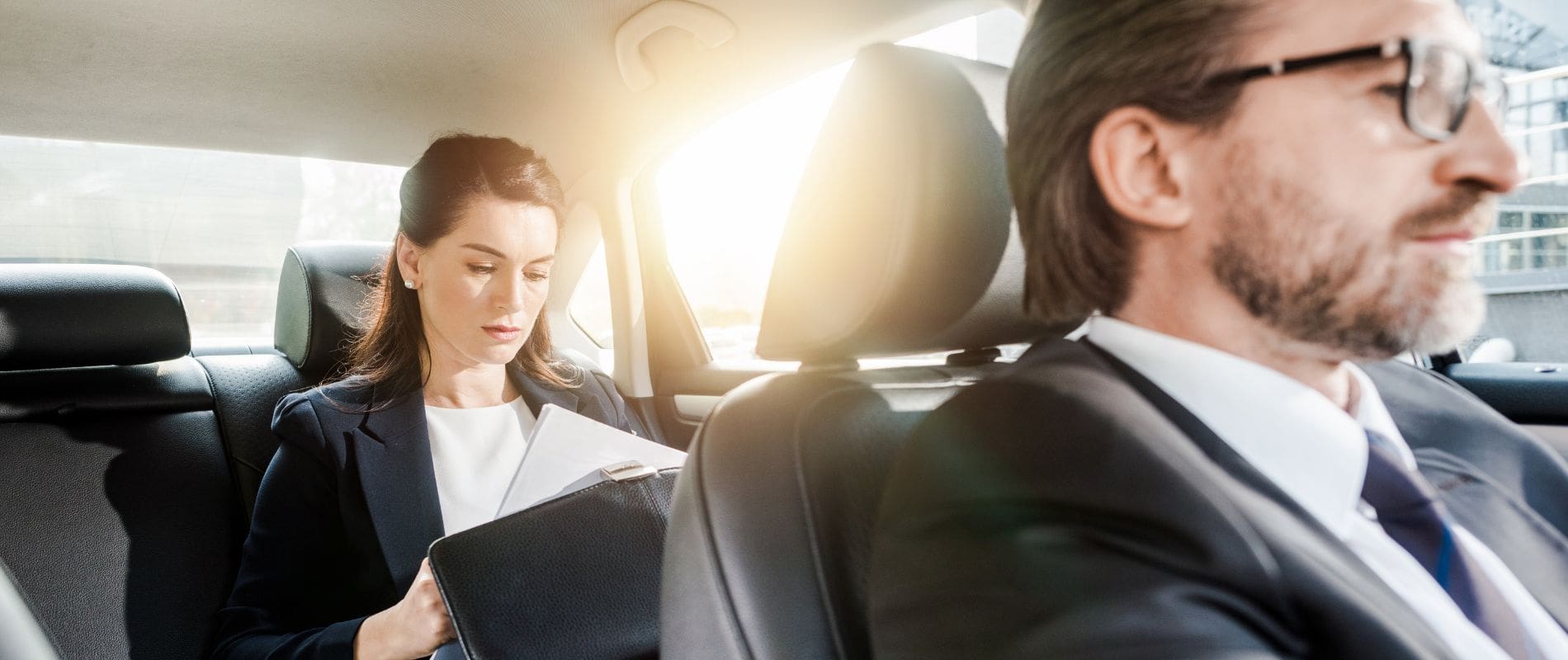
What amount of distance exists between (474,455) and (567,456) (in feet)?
1.88

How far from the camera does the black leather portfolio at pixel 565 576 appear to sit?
1.08 meters

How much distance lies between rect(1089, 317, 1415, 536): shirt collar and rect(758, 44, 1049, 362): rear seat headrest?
21cm

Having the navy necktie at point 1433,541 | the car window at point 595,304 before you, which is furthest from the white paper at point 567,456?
the car window at point 595,304

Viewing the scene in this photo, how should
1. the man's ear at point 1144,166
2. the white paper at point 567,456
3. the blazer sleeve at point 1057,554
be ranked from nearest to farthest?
1. the blazer sleeve at point 1057,554
2. the man's ear at point 1144,166
3. the white paper at point 567,456

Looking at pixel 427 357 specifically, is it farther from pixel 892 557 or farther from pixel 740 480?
pixel 892 557

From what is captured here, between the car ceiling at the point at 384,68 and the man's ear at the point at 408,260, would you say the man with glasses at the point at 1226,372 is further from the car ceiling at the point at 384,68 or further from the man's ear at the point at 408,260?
the man's ear at the point at 408,260

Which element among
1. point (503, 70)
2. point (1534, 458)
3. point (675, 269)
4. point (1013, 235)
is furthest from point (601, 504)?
point (675, 269)

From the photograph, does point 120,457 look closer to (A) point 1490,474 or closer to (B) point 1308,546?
(B) point 1308,546

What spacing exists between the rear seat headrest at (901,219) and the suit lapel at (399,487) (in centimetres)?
87

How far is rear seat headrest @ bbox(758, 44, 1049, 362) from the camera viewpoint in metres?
0.97

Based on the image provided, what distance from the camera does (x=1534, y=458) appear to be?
3.34 ft

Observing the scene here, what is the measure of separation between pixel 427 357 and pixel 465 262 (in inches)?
9.5

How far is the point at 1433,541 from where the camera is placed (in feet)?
2.58

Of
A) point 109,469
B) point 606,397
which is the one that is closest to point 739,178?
point 606,397
